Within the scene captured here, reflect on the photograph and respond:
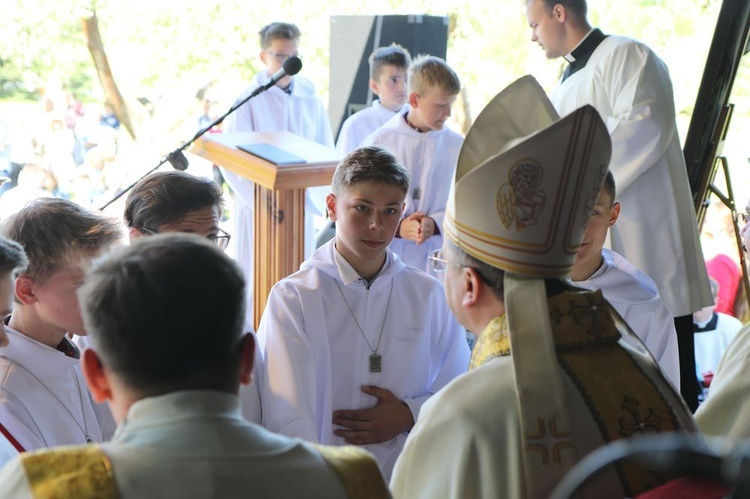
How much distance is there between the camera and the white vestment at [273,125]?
20.6ft

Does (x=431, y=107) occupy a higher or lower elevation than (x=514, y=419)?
higher

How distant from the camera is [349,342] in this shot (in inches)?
127

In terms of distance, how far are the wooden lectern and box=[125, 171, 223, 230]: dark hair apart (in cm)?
99

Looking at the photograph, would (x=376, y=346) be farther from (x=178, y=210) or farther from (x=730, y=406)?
(x=730, y=406)

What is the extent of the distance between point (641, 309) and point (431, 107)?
97.9 inches

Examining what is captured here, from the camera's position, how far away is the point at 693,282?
4.80 m

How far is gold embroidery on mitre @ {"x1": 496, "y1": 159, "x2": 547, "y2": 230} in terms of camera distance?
1952 mm

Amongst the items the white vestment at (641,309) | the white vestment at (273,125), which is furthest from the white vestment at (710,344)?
the white vestment at (641,309)

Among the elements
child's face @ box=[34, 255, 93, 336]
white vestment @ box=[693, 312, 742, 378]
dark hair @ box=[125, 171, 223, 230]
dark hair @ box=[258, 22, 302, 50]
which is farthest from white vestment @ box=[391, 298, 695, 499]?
dark hair @ box=[258, 22, 302, 50]

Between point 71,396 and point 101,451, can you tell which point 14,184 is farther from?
point 101,451

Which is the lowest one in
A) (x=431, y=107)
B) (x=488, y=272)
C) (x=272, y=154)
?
(x=488, y=272)

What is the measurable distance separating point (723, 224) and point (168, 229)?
5220 mm

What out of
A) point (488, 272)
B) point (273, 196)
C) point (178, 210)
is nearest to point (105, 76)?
point (273, 196)

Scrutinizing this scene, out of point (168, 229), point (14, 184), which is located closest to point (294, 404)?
point (168, 229)
